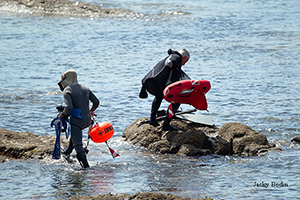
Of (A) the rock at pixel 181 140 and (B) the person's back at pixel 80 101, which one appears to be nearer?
(B) the person's back at pixel 80 101

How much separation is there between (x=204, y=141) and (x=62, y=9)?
27.8 m

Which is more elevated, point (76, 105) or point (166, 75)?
point (166, 75)

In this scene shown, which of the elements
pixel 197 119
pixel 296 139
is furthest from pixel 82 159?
pixel 296 139

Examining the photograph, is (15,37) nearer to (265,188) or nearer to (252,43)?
(252,43)

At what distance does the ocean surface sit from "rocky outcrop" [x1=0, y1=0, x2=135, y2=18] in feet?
2.63

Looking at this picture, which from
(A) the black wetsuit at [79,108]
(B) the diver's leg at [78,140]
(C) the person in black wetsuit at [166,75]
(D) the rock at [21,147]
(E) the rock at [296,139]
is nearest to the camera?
(A) the black wetsuit at [79,108]

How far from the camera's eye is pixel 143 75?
1889 centimetres

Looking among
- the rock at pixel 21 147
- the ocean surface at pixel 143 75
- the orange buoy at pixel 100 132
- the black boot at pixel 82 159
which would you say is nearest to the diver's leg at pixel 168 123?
the ocean surface at pixel 143 75

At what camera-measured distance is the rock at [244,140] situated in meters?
9.01

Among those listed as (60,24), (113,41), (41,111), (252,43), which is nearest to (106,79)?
(41,111)

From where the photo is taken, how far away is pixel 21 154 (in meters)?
8.58

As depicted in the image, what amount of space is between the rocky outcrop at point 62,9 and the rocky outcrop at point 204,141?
25.8 m

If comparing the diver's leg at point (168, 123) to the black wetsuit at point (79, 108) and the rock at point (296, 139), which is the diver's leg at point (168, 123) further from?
the rock at point (296, 139)

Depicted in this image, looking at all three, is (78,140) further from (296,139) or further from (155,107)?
(296,139)
